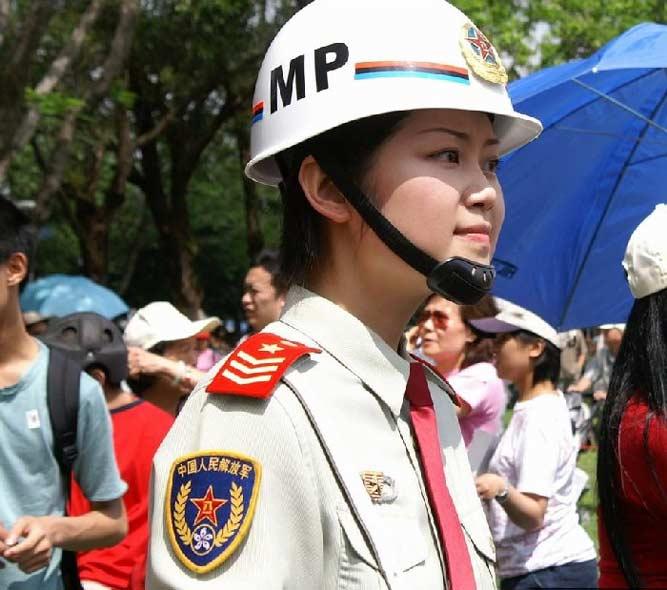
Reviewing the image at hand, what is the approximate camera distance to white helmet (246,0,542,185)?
6.00 ft

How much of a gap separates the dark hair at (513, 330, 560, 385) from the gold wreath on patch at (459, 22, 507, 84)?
306 centimetres

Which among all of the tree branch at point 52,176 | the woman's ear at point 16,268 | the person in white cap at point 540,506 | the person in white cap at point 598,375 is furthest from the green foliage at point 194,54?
the woman's ear at point 16,268

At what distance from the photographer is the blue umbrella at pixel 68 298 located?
36.2 ft

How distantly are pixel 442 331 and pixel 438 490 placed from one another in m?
3.11

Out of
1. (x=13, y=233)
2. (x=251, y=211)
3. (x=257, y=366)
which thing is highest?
(x=251, y=211)

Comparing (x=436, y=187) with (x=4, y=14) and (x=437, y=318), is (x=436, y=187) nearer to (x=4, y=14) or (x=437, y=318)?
(x=437, y=318)

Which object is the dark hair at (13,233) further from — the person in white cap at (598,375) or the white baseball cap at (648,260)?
the person in white cap at (598,375)

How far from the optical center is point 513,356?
4934mm

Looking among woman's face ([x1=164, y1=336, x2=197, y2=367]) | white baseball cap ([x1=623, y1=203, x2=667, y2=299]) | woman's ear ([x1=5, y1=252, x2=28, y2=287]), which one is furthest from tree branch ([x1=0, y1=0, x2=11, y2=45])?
white baseball cap ([x1=623, y1=203, x2=667, y2=299])

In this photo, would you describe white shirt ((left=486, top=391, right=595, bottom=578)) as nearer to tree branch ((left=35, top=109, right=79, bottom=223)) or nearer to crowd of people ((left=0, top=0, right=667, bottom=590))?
crowd of people ((left=0, top=0, right=667, bottom=590))

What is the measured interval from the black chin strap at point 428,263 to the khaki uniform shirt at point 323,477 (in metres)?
0.13

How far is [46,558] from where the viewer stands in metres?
3.10

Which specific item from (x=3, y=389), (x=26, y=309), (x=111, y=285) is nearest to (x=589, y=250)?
(x=3, y=389)

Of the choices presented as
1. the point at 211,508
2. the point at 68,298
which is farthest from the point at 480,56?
the point at 68,298
